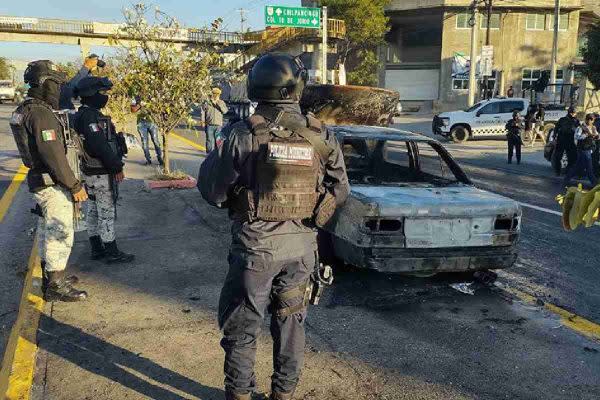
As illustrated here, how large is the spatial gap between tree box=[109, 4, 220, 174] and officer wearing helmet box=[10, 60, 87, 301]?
4.33 metres

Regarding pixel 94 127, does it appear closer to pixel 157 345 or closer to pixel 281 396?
pixel 157 345

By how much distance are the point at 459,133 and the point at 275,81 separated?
1932 cm

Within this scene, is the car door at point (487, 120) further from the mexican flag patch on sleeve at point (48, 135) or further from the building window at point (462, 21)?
the mexican flag patch on sleeve at point (48, 135)

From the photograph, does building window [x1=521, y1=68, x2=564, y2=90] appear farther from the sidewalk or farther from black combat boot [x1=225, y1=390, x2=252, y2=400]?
black combat boot [x1=225, y1=390, x2=252, y2=400]

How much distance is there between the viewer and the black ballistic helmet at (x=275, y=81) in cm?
262

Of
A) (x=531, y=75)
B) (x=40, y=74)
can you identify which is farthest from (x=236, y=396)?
(x=531, y=75)

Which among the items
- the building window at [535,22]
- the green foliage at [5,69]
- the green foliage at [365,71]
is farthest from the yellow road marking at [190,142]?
the green foliage at [5,69]

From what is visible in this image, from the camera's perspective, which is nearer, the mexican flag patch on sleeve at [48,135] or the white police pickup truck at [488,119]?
the mexican flag patch on sleeve at [48,135]

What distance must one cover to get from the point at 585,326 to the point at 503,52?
123 ft

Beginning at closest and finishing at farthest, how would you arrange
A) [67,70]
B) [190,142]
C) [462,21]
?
[67,70] → [190,142] → [462,21]

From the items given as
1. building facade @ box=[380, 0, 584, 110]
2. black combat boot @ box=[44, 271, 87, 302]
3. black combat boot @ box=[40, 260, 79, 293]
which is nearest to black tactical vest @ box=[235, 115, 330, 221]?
black combat boot @ box=[44, 271, 87, 302]

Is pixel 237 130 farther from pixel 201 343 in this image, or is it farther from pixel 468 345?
pixel 468 345

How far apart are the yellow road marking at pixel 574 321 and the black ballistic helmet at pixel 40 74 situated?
4.27 meters

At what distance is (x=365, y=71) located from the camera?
38.3 m
